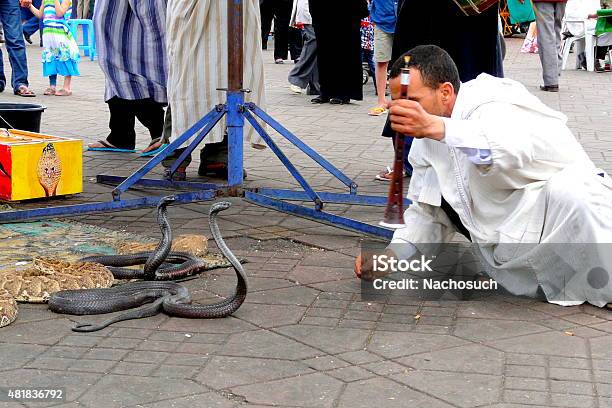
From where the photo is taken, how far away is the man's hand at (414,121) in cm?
375

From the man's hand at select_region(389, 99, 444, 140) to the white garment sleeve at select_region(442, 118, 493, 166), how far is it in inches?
1.1

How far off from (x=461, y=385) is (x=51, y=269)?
1857 mm

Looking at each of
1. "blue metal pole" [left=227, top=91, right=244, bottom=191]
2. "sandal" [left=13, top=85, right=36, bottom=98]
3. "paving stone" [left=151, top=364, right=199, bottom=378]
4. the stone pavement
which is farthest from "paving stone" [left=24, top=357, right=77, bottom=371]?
"sandal" [left=13, top=85, right=36, bottom=98]

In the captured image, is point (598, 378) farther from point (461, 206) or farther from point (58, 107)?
point (58, 107)

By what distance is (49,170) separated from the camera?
602 centimetres

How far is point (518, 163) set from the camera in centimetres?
394

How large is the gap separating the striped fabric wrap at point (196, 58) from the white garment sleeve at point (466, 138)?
2.75m

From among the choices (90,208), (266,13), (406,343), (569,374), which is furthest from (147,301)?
(266,13)

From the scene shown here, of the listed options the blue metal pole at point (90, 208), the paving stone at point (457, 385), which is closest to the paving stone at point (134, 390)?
the paving stone at point (457, 385)

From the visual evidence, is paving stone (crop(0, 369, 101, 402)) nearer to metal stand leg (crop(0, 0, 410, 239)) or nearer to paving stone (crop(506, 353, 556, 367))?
paving stone (crop(506, 353, 556, 367))

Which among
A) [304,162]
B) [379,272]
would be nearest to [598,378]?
[379,272]

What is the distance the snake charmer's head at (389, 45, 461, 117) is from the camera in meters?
4.10

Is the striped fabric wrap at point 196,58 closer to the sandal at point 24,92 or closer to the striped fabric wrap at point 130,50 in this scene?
the striped fabric wrap at point 130,50

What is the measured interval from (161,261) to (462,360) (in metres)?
1.41
